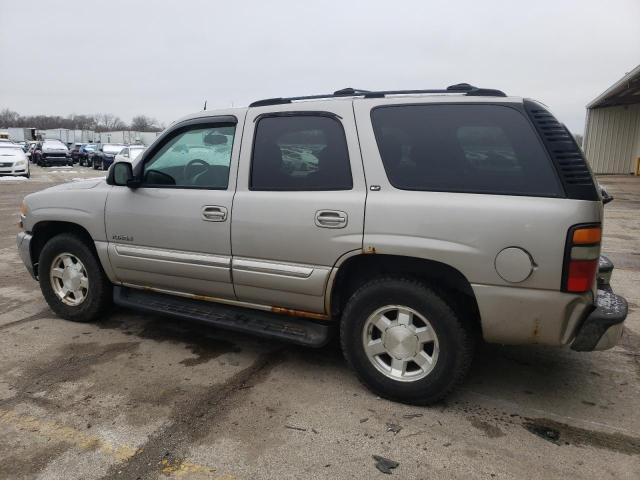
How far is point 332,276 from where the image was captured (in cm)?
313

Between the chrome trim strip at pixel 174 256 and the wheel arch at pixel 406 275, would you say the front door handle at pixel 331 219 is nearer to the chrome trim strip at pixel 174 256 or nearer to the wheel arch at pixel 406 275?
the wheel arch at pixel 406 275

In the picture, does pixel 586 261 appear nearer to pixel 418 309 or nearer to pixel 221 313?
pixel 418 309

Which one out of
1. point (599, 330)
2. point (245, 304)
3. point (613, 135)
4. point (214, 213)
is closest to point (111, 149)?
point (214, 213)

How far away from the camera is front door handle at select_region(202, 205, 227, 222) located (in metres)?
3.45

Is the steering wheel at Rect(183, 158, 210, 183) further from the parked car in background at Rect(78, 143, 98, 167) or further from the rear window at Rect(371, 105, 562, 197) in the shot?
the parked car in background at Rect(78, 143, 98, 167)

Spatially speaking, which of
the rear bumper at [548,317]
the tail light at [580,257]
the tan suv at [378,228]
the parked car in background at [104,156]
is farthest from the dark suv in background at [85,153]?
the tail light at [580,257]

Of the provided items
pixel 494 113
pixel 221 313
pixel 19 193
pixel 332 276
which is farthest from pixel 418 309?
pixel 19 193

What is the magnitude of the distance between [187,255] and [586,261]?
8.55 ft

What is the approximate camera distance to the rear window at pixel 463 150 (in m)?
2.68

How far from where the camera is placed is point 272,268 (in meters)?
3.31

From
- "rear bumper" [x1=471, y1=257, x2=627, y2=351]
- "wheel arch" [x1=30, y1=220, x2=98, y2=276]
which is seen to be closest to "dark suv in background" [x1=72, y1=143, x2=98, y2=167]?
"wheel arch" [x1=30, y1=220, x2=98, y2=276]

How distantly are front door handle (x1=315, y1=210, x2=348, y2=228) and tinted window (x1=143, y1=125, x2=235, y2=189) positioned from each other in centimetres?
83

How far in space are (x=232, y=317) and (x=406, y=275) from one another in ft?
4.50

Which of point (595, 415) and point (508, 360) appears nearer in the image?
point (595, 415)
